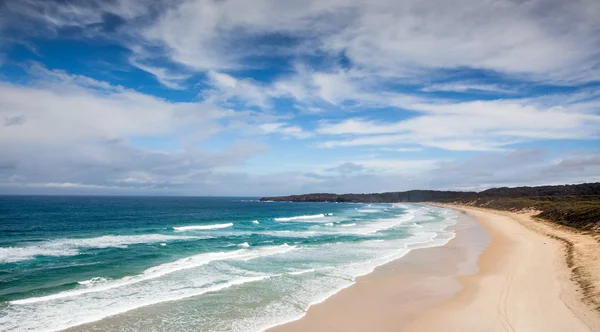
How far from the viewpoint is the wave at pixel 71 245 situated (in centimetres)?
2161

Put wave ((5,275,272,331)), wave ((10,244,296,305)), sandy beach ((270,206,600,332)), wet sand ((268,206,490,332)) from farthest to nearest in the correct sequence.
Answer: wave ((10,244,296,305)) → wet sand ((268,206,490,332)) → sandy beach ((270,206,600,332)) → wave ((5,275,272,331))

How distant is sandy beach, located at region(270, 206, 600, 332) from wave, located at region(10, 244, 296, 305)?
28.6 feet

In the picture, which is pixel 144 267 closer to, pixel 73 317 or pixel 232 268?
pixel 232 268

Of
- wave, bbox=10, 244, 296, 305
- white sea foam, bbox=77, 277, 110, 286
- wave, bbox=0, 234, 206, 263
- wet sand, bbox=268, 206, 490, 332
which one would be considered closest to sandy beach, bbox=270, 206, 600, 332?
wet sand, bbox=268, 206, 490, 332

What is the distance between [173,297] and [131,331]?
3490 millimetres

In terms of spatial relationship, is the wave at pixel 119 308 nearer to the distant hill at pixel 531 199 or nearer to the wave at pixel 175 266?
the wave at pixel 175 266

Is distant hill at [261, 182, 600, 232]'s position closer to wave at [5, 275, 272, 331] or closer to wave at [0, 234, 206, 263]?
wave at [5, 275, 272, 331]

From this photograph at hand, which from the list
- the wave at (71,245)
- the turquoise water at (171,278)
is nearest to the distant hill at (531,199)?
the turquoise water at (171,278)

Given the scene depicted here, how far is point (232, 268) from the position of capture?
63.6ft

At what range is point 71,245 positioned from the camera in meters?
25.9

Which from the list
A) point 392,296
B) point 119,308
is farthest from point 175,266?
point 392,296

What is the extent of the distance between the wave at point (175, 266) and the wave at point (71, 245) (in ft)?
24.8

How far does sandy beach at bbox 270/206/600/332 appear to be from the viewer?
1096cm

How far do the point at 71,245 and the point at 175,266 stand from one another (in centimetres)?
1188
